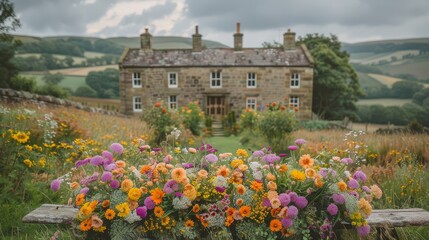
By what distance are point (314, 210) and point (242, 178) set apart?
0.74m

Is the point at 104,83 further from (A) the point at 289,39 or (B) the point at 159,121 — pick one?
(B) the point at 159,121

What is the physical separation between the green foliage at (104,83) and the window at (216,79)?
25.0 m

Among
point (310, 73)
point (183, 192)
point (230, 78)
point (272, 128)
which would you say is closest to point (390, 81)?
point (310, 73)

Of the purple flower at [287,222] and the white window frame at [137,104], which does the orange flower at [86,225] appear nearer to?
the purple flower at [287,222]

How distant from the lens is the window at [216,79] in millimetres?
26312

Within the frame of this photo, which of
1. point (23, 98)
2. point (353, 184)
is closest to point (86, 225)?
point (353, 184)

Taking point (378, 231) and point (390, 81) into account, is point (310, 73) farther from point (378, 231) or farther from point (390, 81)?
point (390, 81)

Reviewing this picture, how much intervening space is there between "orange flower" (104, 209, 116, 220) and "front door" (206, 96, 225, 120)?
23987 millimetres

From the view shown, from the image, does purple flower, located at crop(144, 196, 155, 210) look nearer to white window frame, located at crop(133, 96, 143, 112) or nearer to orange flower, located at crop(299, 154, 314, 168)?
orange flower, located at crop(299, 154, 314, 168)

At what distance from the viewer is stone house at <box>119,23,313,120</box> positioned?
85.1 ft

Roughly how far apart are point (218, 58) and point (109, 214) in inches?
958

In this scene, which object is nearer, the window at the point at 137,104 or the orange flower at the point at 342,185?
the orange flower at the point at 342,185

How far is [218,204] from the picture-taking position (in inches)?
119

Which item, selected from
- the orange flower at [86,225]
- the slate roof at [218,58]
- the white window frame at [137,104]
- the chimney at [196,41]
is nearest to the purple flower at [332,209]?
the orange flower at [86,225]
